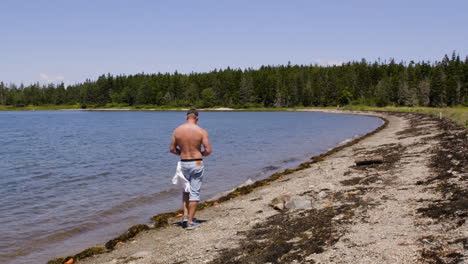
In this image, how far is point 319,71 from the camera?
192625mm

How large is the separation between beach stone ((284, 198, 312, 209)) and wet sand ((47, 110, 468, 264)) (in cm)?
9

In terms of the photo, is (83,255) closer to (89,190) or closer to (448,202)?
(448,202)

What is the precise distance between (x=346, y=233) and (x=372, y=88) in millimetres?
166726

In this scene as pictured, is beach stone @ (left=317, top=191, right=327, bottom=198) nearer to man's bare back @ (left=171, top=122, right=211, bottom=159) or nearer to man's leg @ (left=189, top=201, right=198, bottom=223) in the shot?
man's leg @ (left=189, top=201, right=198, bottom=223)

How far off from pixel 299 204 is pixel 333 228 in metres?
2.74

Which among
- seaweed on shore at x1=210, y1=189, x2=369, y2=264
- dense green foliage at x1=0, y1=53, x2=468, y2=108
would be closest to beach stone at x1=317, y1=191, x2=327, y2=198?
seaweed on shore at x1=210, y1=189, x2=369, y2=264

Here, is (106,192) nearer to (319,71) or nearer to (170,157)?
(170,157)

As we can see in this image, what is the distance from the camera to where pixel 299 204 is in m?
11.9

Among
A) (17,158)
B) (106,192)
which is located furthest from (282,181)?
(17,158)

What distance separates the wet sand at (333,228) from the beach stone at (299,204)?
9 cm

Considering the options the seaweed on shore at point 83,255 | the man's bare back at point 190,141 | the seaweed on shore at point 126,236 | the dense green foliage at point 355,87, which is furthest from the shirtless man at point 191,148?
the dense green foliage at point 355,87

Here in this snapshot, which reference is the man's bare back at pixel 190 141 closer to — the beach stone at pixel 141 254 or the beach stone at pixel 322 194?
the beach stone at pixel 141 254

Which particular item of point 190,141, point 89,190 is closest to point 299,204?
point 190,141

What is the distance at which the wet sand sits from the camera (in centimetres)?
747
